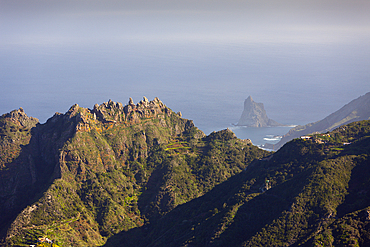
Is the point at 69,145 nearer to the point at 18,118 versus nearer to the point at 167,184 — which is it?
the point at 18,118

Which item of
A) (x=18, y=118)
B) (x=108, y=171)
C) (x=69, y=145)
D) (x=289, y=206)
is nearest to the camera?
(x=289, y=206)

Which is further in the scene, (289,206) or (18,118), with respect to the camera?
(18,118)

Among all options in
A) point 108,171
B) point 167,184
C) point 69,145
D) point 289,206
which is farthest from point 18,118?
point 289,206

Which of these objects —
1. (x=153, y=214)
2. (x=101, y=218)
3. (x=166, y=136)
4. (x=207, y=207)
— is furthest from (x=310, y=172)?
(x=166, y=136)

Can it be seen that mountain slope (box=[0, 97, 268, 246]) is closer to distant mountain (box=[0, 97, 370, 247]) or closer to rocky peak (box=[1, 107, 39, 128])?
distant mountain (box=[0, 97, 370, 247])

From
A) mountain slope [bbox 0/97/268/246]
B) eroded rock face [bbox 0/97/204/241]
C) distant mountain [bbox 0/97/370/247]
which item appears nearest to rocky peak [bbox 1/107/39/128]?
eroded rock face [bbox 0/97/204/241]

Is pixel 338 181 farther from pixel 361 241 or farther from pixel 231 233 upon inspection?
pixel 231 233

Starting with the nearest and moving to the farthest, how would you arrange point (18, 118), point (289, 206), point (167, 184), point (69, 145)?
point (289, 206) < point (69, 145) < point (167, 184) < point (18, 118)
